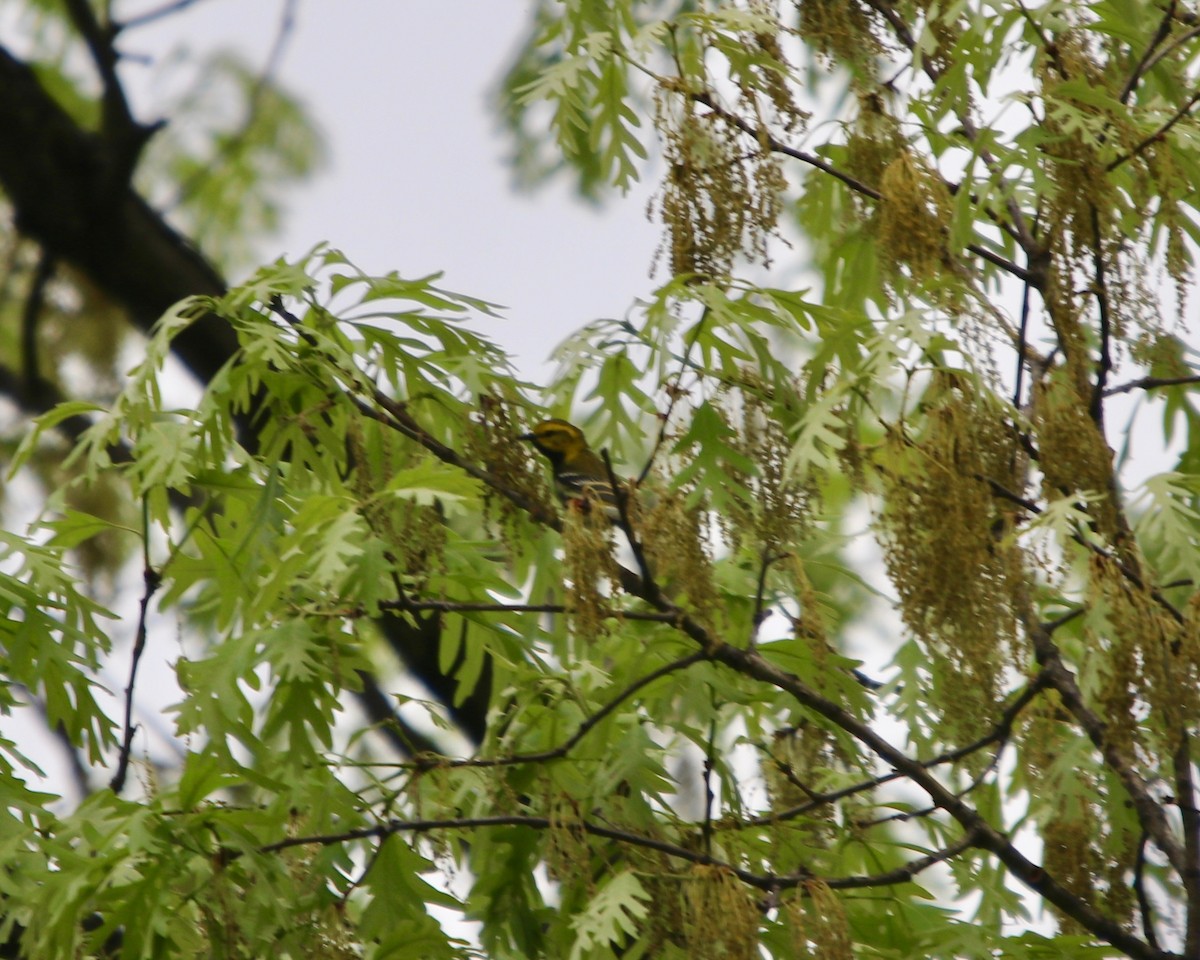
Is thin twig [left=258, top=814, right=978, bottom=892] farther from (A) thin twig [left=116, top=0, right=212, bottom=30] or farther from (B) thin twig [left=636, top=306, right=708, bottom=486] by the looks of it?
(A) thin twig [left=116, top=0, right=212, bottom=30]

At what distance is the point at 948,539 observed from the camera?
246 centimetres

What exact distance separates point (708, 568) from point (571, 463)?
98cm

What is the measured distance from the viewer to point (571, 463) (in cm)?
365

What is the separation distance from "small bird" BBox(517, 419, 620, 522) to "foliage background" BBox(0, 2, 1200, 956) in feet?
0.21

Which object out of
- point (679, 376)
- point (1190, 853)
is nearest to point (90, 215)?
point (679, 376)

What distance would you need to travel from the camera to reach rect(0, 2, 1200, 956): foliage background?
2652 mm

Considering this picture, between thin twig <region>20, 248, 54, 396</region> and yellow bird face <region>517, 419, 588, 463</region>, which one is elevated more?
thin twig <region>20, 248, 54, 396</region>

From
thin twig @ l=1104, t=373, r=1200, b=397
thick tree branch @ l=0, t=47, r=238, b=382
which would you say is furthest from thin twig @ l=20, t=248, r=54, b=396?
thin twig @ l=1104, t=373, r=1200, b=397

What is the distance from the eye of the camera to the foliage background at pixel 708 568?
→ 8.70 ft

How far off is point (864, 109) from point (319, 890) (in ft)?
6.80

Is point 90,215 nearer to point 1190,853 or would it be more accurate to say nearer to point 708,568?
point 708,568

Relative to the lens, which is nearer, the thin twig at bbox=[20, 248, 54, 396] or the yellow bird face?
the yellow bird face

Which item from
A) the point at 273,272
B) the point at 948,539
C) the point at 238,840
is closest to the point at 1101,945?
the point at 948,539

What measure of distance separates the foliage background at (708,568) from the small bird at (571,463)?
6 cm
